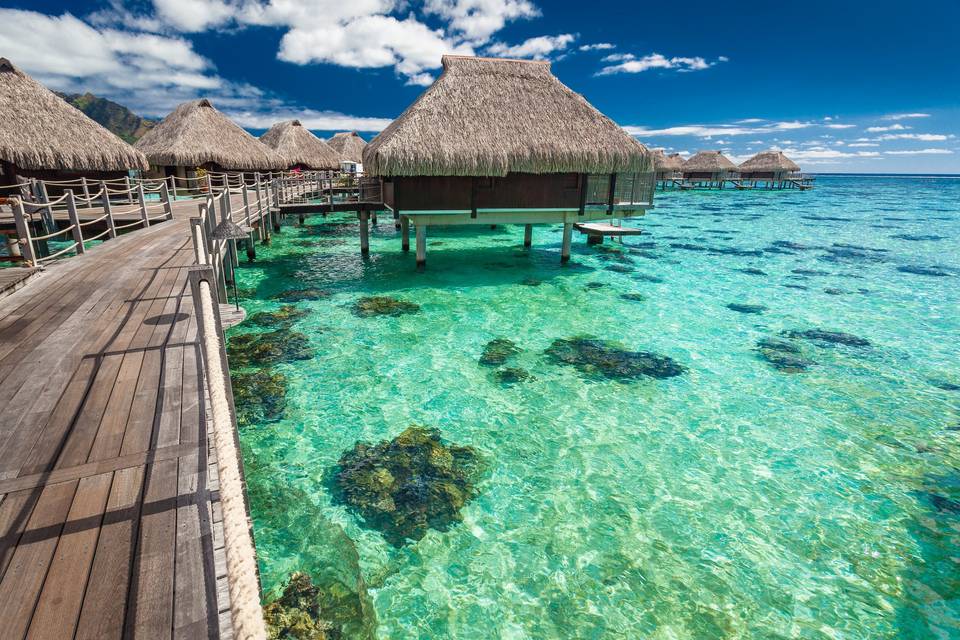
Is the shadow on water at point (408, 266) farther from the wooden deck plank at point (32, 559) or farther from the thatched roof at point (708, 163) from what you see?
the thatched roof at point (708, 163)

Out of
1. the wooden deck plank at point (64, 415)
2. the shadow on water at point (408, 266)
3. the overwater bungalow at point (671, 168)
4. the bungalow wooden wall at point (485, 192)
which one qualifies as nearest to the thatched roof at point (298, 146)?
the shadow on water at point (408, 266)

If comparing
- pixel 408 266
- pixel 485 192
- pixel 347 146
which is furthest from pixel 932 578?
pixel 347 146

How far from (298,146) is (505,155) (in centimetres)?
2624

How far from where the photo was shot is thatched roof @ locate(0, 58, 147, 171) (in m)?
15.3

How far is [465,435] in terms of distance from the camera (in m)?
6.89

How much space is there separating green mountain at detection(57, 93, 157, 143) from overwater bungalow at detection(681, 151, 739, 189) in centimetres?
18873

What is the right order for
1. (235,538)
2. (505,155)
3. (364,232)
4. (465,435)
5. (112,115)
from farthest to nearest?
(112,115) < (364,232) < (505,155) < (465,435) < (235,538)

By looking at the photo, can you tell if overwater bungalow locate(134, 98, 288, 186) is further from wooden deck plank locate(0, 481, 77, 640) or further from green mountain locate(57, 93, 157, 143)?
green mountain locate(57, 93, 157, 143)

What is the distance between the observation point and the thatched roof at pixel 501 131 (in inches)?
531

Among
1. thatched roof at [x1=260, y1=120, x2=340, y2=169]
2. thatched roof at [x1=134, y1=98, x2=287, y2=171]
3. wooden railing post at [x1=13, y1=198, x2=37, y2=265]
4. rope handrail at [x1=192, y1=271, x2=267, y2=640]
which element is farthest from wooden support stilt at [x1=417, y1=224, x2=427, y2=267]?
thatched roof at [x1=260, y1=120, x2=340, y2=169]

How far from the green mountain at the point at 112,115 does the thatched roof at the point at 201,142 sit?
602 feet

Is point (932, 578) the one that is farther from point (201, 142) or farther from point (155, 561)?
point (201, 142)

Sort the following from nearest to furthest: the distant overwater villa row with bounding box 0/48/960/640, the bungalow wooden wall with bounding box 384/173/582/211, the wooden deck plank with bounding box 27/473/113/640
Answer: the wooden deck plank with bounding box 27/473/113/640 < the distant overwater villa row with bounding box 0/48/960/640 < the bungalow wooden wall with bounding box 384/173/582/211

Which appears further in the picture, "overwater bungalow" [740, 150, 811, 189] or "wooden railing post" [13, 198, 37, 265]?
"overwater bungalow" [740, 150, 811, 189]
